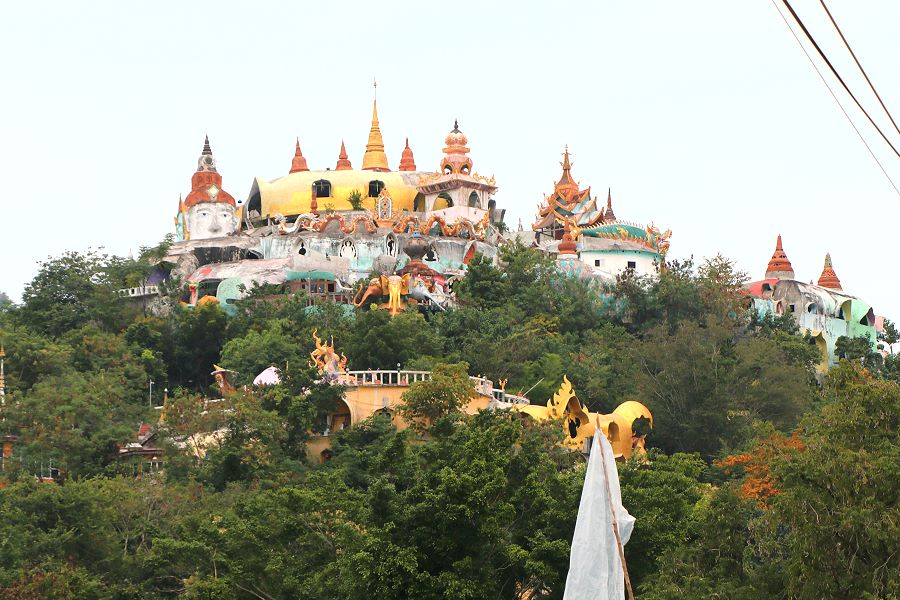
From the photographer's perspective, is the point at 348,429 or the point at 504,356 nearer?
the point at 348,429

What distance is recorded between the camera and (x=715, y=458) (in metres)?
51.2

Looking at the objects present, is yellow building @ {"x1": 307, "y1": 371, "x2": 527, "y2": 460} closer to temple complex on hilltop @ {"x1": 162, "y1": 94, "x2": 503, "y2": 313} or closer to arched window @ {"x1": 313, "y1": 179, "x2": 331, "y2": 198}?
temple complex on hilltop @ {"x1": 162, "y1": 94, "x2": 503, "y2": 313}

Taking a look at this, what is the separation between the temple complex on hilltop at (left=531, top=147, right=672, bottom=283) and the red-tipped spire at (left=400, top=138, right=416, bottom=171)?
5.21 m

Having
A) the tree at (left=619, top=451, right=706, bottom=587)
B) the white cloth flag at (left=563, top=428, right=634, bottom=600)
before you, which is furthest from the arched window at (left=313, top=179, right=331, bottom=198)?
the white cloth flag at (left=563, top=428, right=634, bottom=600)

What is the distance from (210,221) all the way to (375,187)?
19.7 ft

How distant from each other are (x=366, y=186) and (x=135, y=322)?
542 inches

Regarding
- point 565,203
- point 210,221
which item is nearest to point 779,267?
point 565,203

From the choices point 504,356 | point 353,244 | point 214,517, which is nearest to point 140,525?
point 214,517

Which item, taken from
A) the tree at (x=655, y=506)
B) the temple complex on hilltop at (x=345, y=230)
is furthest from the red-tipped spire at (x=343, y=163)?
the tree at (x=655, y=506)

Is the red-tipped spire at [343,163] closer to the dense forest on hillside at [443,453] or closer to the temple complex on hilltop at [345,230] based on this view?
the temple complex on hilltop at [345,230]

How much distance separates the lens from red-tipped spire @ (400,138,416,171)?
7500cm

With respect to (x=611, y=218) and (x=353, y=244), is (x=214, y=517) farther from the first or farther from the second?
(x=611, y=218)

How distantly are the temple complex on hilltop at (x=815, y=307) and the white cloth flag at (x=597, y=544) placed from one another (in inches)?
1667

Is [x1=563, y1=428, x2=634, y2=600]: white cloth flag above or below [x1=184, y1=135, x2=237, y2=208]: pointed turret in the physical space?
below
